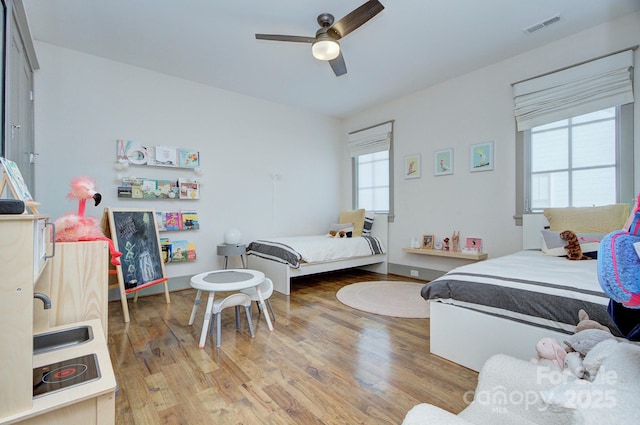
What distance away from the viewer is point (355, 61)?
326 cm

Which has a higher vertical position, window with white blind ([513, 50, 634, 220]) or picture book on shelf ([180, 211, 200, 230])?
window with white blind ([513, 50, 634, 220])

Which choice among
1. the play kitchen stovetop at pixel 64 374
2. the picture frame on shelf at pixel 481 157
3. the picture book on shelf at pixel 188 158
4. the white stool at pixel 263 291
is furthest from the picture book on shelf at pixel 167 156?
the picture frame on shelf at pixel 481 157

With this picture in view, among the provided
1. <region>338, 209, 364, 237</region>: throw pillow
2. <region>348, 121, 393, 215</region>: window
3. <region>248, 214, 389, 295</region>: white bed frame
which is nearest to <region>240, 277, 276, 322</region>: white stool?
<region>248, 214, 389, 295</region>: white bed frame

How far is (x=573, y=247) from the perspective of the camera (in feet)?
7.48

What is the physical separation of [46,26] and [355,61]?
2923mm

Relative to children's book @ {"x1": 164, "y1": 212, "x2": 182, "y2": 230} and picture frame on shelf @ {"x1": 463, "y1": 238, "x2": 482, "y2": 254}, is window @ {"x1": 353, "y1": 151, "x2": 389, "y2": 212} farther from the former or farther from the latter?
children's book @ {"x1": 164, "y1": 212, "x2": 182, "y2": 230}

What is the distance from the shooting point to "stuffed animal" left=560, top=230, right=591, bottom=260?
2.25 m

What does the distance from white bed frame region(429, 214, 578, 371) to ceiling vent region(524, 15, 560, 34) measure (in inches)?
105

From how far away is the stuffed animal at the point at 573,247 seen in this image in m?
2.25

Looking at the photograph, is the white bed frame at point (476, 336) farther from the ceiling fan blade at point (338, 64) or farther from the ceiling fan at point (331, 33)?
the ceiling fan blade at point (338, 64)

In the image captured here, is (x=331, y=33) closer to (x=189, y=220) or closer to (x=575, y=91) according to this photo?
(x=575, y=91)

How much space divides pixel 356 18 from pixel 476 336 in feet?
7.48

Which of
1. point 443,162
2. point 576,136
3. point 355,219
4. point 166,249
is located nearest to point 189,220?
point 166,249

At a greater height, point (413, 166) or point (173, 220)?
point (413, 166)
